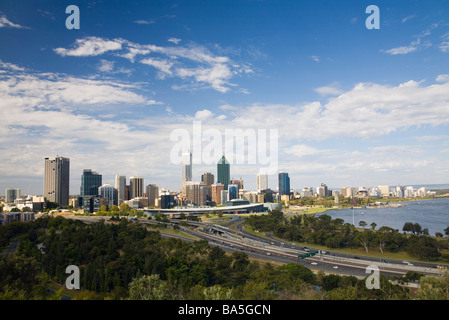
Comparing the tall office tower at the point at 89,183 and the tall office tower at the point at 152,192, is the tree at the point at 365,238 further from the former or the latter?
the tall office tower at the point at 89,183

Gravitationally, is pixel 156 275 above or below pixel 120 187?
below

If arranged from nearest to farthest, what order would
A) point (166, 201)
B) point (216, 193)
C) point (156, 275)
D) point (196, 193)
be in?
point (156, 275) < point (166, 201) < point (196, 193) < point (216, 193)

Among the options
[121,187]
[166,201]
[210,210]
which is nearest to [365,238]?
[210,210]

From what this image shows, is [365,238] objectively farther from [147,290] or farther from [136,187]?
[136,187]

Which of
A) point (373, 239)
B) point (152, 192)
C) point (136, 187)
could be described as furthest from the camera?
point (152, 192)

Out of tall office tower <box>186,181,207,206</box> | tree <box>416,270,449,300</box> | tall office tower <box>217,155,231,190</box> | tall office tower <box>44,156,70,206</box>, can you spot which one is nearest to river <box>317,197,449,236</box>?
tree <box>416,270,449,300</box>
